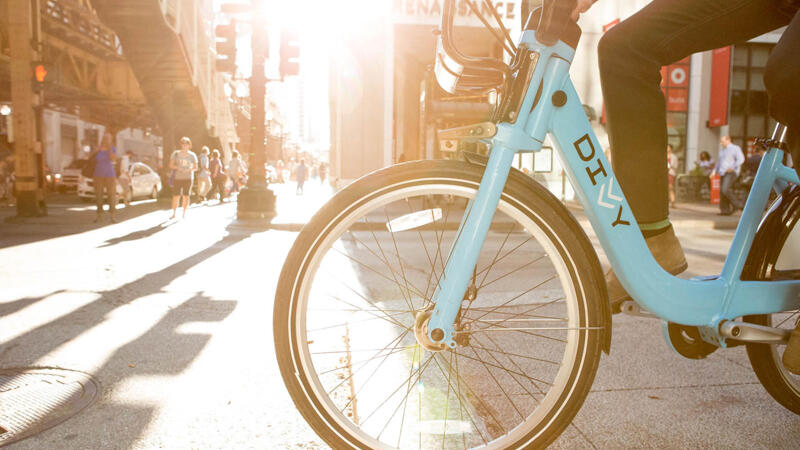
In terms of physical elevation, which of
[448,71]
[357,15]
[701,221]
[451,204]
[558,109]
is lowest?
[701,221]

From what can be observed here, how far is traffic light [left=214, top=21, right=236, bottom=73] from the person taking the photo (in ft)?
40.2

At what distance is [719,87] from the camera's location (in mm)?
23500

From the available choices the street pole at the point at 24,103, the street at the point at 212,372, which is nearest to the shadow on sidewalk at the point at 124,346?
the street at the point at 212,372

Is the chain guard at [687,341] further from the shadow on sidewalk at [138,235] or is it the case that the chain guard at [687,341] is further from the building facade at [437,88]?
the building facade at [437,88]

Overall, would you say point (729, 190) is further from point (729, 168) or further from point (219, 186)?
point (219, 186)

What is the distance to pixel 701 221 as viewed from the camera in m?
13.0

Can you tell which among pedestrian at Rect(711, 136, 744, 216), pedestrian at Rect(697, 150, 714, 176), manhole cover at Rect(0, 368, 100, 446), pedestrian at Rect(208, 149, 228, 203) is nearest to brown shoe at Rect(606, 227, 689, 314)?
manhole cover at Rect(0, 368, 100, 446)

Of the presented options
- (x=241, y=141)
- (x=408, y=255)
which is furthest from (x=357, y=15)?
(x=241, y=141)

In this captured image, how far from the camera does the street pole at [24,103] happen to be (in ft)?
39.2

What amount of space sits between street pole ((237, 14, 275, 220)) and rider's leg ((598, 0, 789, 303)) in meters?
11.5

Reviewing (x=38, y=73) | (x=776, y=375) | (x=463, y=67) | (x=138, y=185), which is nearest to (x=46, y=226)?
(x=38, y=73)

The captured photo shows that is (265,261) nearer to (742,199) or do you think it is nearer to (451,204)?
(451,204)

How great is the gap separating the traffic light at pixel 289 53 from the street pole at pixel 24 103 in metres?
5.02

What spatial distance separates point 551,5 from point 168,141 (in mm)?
21477
